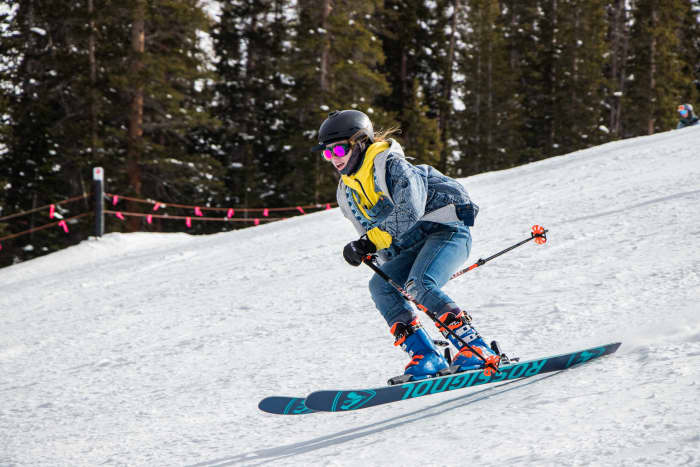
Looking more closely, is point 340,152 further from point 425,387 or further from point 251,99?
point 251,99

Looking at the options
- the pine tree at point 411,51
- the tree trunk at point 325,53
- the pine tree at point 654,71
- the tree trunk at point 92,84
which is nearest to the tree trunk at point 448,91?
the pine tree at point 411,51

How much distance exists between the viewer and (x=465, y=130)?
34125mm

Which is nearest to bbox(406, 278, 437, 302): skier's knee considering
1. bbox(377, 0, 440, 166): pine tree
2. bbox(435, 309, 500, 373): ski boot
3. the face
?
bbox(435, 309, 500, 373): ski boot

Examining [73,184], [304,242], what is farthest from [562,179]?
[73,184]

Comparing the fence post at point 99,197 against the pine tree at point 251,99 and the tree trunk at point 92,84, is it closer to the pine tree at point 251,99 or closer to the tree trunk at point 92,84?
the tree trunk at point 92,84

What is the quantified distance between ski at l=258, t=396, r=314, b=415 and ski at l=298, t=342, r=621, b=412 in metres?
0.06

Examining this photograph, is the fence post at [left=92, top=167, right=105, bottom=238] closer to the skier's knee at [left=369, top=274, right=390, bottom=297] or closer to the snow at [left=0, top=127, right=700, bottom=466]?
the snow at [left=0, top=127, right=700, bottom=466]

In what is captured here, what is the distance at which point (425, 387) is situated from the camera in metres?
3.49

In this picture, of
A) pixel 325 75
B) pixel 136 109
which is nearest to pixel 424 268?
pixel 136 109

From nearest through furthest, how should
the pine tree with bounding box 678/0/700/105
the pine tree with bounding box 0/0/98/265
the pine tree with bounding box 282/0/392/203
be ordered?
the pine tree with bounding box 0/0/98/265
the pine tree with bounding box 282/0/392/203
the pine tree with bounding box 678/0/700/105

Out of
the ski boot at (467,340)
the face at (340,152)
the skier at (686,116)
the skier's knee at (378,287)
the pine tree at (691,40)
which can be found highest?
the pine tree at (691,40)

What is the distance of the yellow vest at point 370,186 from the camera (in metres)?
3.61

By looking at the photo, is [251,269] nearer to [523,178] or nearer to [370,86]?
[523,178]

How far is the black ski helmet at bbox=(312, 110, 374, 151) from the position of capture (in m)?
3.62
